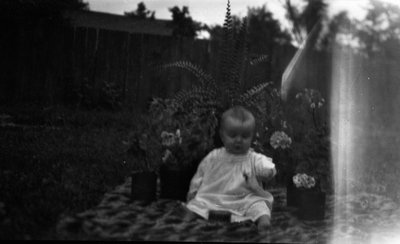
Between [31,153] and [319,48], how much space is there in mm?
6732

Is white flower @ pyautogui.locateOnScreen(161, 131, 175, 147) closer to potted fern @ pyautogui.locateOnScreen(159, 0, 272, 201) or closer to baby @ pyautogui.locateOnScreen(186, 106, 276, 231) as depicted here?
Answer: potted fern @ pyautogui.locateOnScreen(159, 0, 272, 201)

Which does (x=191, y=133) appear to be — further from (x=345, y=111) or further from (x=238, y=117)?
(x=345, y=111)

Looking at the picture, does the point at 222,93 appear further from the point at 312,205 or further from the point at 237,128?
the point at 312,205

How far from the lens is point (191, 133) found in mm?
3191

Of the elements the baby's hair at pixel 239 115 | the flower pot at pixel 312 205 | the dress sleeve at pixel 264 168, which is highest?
the baby's hair at pixel 239 115

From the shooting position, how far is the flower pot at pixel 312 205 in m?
2.92

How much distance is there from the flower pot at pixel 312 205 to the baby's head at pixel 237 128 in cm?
47

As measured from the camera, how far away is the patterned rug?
2396 mm

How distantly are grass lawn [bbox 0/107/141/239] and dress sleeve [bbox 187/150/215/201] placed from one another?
60cm

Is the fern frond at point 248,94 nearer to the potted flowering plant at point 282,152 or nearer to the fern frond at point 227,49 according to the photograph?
the fern frond at point 227,49

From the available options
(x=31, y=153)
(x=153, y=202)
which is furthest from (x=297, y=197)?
(x=31, y=153)

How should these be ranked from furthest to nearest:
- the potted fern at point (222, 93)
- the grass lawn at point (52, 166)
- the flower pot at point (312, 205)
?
the potted fern at point (222, 93) → the flower pot at point (312, 205) → the grass lawn at point (52, 166)

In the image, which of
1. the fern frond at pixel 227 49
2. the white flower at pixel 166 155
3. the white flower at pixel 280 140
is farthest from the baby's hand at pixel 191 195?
the fern frond at pixel 227 49

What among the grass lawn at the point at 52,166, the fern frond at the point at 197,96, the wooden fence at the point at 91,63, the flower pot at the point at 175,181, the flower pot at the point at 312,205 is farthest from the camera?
the wooden fence at the point at 91,63
